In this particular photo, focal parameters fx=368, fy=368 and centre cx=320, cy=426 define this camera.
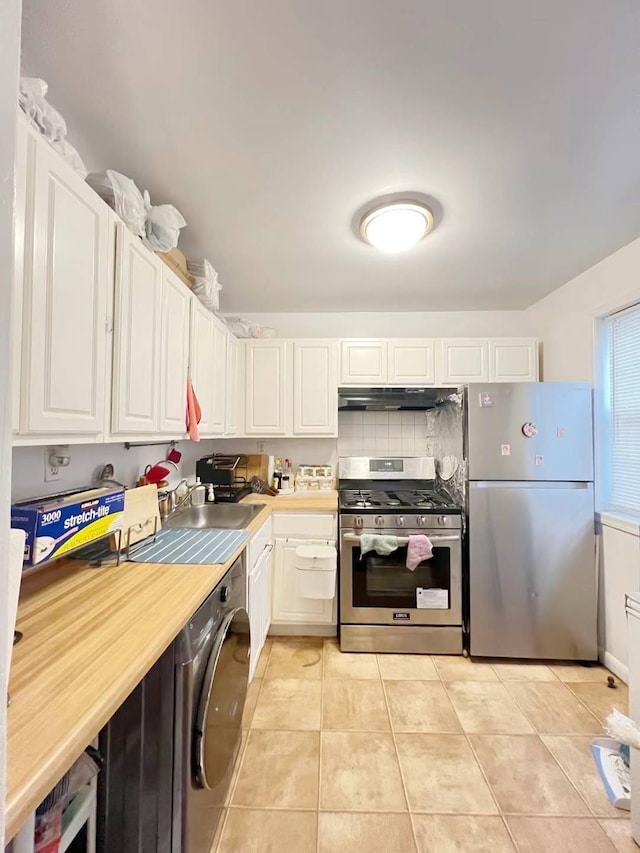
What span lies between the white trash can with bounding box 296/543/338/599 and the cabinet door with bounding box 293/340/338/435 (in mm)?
911

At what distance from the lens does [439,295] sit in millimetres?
2762

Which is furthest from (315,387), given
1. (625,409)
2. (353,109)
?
(625,409)

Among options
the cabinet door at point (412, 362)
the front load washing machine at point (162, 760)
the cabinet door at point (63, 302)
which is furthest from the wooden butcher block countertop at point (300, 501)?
the cabinet door at point (63, 302)

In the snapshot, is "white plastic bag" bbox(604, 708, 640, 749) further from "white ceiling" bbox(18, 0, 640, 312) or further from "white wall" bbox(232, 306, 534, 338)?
"white wall" bbox(232, 306, 534, 338)

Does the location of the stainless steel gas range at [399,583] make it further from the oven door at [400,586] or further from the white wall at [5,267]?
the white wall at [5,267]

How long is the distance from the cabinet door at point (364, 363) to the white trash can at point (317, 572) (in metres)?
1.27

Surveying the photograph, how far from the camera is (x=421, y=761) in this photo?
1.56 metres

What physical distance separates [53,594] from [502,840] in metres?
1.70

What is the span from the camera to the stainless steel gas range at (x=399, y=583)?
7.70 ft

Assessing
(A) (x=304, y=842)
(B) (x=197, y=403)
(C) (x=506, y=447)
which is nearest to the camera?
(A) (x=304, y=842)

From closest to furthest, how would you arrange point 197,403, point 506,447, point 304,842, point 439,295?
1. point 304,842
2. point 197,403
3. point 506,447
4. point 439,295

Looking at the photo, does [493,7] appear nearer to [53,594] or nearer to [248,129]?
[248,129]

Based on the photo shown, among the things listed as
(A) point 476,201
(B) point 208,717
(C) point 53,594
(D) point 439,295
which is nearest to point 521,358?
(D) point 439,295

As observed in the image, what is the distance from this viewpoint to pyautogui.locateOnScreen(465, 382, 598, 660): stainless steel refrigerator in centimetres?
226
